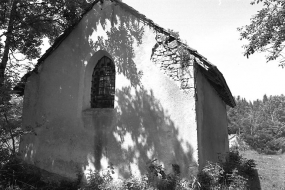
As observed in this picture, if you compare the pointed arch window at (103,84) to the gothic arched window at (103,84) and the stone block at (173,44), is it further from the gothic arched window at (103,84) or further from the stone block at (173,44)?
the stone block at (173,44)

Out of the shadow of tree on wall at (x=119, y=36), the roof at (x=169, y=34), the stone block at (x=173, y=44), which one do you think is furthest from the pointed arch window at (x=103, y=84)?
Answer: the stone block at (x=173, y=44)

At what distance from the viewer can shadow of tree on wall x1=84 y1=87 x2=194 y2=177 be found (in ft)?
20.5

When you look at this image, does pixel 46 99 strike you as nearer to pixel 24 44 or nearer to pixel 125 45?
pixel 24 44

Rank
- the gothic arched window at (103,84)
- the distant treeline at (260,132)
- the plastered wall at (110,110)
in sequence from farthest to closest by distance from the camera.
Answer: the distant treeline at (260,132) < the gothic arched window at (103,84) < the plastered wall at (110,110)

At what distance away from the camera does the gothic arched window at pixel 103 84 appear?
26.1ft

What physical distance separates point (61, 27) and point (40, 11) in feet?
3.48

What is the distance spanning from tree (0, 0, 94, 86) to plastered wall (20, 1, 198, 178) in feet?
3.75

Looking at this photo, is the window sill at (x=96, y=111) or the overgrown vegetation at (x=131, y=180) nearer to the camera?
the overgrown vegetation at (x=131, y=180)

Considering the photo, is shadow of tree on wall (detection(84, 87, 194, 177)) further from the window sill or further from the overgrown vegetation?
the overgrown vegetation

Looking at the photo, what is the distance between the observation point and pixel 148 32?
23.5 ft

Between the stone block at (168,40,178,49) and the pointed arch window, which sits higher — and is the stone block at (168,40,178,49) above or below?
above

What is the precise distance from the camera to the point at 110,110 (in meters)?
7.33

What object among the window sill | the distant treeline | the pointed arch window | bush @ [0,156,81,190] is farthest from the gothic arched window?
the distant treeline

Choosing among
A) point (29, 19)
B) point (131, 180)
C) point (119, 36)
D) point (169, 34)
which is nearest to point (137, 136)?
point (131, 180)
